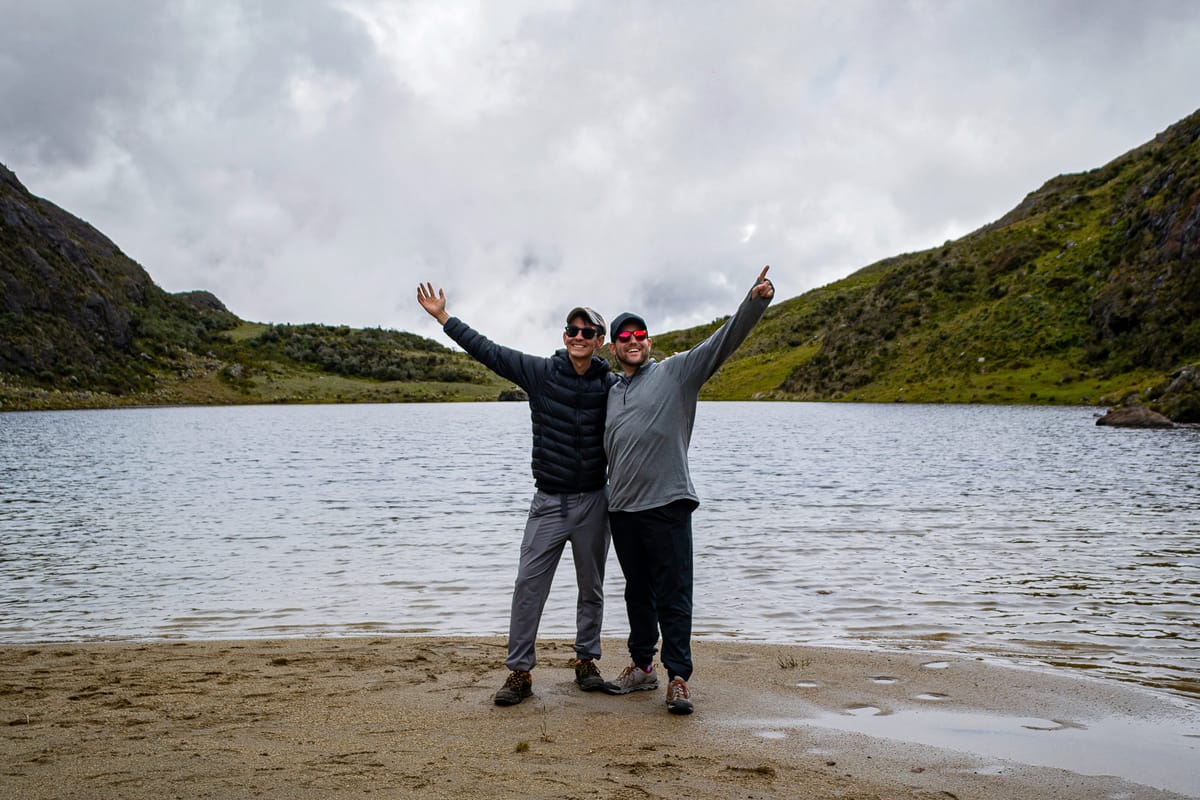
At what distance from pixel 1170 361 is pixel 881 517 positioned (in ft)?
244

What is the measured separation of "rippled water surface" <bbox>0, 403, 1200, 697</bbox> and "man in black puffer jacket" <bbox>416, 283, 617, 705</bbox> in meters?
3.97

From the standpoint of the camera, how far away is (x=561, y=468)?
8156 mm

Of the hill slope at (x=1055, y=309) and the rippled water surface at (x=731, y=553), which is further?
the hill slope at (x=1055, y=309)

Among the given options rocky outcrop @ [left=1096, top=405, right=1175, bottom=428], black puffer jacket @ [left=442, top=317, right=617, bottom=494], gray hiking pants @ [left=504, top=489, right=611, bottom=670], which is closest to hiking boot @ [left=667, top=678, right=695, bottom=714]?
gray hiking pants @ [left=504, top=489, right=611, bottom=670]

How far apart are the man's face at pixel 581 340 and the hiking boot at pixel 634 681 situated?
122 inches

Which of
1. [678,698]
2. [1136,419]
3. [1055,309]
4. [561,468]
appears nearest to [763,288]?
[561,468]

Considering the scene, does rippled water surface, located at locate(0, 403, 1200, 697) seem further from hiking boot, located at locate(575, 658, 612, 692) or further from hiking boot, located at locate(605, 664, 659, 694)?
hiking boot, located at locate(575, 658, 612, 692)

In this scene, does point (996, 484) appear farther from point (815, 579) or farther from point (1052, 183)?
point (1052, 183)

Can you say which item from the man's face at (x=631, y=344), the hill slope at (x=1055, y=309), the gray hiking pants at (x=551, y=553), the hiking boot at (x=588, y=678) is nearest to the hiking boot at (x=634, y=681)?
the hiking boot at (x=588, y=678)

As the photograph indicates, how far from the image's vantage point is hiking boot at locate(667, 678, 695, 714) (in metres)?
7.68

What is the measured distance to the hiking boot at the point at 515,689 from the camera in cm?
796

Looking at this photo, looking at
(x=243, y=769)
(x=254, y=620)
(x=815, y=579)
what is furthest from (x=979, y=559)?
(x=243, y=769)

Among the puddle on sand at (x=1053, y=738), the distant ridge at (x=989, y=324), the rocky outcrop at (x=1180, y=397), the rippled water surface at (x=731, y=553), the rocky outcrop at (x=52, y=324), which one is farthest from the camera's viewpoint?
the rocky outcrop at (x=52, y=324)

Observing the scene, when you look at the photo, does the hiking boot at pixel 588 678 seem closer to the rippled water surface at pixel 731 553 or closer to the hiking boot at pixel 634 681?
the hiking boot at pixel 634 681
